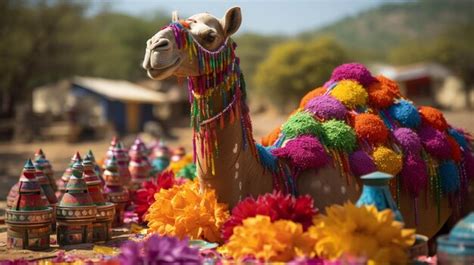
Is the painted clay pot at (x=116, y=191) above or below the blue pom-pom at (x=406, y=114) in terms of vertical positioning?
below

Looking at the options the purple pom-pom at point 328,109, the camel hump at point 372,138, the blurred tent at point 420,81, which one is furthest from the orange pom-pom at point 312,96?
the blurred tent at point 420,81

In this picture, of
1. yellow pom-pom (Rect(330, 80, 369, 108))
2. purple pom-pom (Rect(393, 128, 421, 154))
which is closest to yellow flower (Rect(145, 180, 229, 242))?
yellow pom-pom (Rect(330, 80, 369, 108))

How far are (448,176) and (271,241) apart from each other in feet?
9.68

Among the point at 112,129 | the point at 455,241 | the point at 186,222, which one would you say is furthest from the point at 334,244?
the point at 112,129

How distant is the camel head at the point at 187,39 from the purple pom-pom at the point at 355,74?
1.77 m

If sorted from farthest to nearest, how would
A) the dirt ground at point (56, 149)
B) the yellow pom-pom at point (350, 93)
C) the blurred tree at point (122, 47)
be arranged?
the blurred tree at point (122, 47) → the dirt ground at point (56, 149) → the yellow pom-pom at point (350, 93)

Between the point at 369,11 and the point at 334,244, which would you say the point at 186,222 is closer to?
the point at 334,244

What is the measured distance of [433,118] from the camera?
692 centimetres

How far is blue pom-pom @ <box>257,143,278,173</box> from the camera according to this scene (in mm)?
5812

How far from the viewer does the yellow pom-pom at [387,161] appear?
19.6ft

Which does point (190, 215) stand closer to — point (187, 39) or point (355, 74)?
point (187, 39)

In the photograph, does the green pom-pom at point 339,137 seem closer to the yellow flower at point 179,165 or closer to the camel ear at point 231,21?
the camel ear at point 231,21

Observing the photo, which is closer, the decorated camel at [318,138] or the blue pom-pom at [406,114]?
the decorated camel at [318,138]

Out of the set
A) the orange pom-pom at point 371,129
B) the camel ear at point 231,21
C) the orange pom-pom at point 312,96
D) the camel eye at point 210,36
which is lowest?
the orange pom-pom at point 371,129
